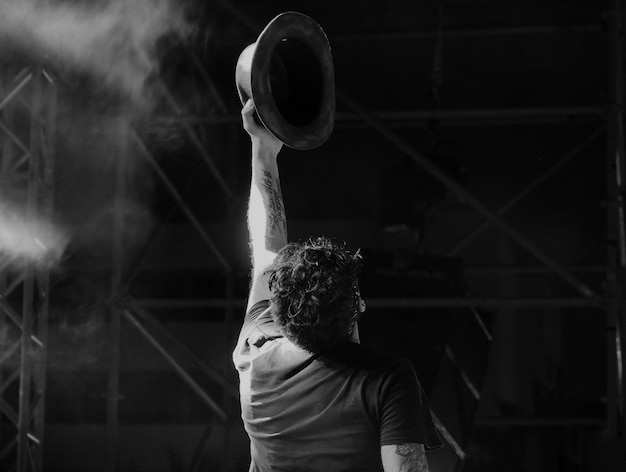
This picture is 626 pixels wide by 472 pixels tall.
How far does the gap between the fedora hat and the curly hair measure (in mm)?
396

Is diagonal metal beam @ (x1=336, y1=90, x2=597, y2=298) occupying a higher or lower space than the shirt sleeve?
higher

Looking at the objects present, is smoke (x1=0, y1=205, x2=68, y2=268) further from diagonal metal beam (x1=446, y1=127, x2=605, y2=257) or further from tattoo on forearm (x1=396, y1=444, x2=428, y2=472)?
tattoo on forearm (x1=396, y1=444, x2=428, y2=472)

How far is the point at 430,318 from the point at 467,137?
1.11 m

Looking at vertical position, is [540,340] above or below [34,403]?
above

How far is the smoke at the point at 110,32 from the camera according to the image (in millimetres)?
4277

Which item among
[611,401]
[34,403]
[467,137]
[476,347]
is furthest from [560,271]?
[34,403]

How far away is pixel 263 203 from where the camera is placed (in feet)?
5.65

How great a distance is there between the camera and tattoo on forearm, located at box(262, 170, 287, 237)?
1717mm

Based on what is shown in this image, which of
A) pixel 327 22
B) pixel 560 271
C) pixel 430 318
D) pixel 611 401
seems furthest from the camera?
pixel 327 22

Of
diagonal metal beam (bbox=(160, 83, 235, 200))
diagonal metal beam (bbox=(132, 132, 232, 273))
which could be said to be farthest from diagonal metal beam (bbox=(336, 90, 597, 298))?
diagonal metal beam (bbox=(132, 132, 232, 273))

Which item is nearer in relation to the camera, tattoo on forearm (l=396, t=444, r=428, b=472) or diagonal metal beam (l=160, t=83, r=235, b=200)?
tattoo on forearm (l=396, t=444, r=428, b=472)

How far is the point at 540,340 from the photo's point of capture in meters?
4.77

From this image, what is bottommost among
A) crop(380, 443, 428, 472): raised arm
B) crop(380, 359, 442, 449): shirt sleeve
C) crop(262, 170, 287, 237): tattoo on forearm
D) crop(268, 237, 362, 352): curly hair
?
crop(380, 443, 428, 472): raised arm

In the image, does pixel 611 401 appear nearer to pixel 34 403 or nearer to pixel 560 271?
pixel 560 271
